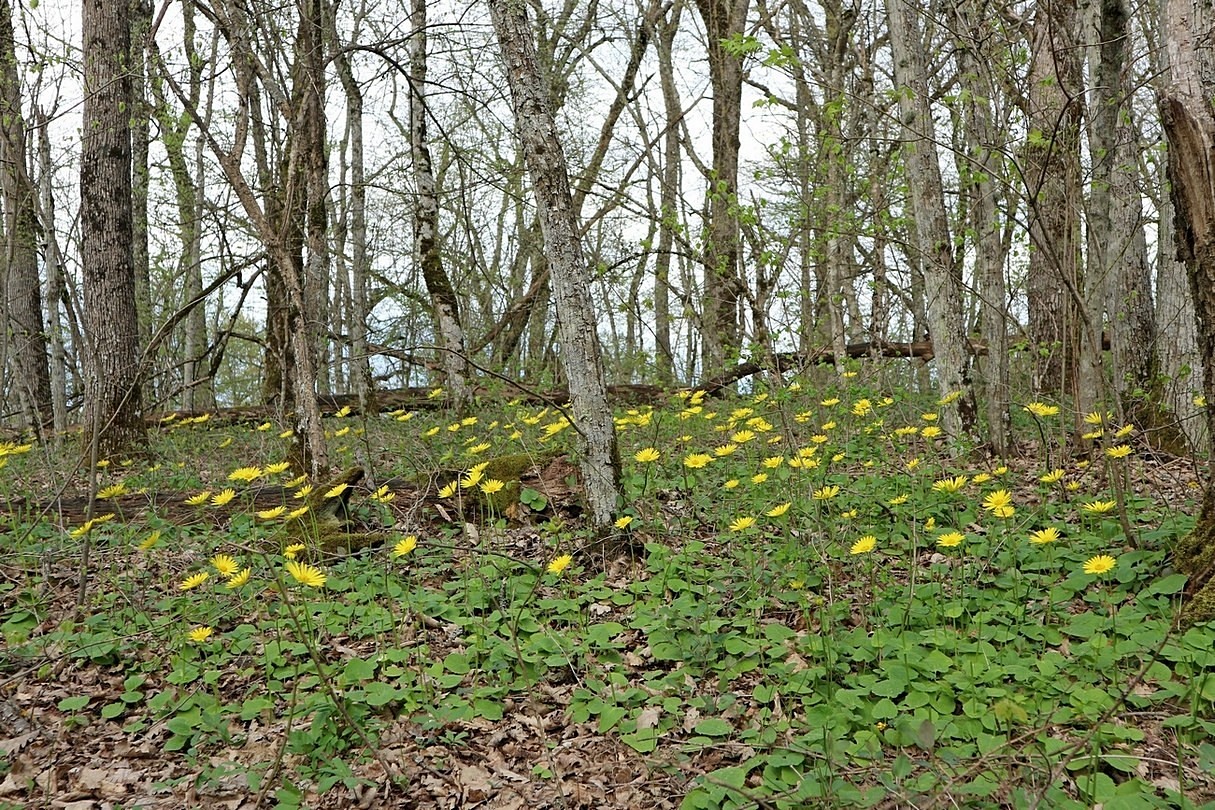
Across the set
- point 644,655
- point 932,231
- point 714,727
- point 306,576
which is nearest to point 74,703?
point 306,576

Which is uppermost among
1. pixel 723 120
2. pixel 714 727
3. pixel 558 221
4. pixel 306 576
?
pixel 723 120

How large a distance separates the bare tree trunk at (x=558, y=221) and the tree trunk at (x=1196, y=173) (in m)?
2.45

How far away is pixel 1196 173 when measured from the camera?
9.18 ft

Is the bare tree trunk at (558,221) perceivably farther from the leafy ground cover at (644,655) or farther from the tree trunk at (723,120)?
the tree trunk at (723,120)

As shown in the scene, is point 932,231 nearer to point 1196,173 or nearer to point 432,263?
point 1196,173

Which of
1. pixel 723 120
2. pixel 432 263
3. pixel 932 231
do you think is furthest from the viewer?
pixel 723 120

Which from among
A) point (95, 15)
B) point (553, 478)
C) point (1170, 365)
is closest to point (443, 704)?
point (553, 478)

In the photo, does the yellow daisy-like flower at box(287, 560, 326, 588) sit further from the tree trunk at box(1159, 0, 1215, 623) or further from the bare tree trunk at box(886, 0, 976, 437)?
the bare tree trunk at box(886, 0, 976, 437)

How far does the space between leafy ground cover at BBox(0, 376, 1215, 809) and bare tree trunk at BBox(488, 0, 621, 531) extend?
41cm

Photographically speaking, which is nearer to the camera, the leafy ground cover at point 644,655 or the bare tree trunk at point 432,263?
the leafy ground cover at point 644,655

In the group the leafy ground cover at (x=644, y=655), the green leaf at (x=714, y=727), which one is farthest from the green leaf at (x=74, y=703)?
the green leaf at (x=714, y=727)

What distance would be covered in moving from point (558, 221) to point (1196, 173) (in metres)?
2.60

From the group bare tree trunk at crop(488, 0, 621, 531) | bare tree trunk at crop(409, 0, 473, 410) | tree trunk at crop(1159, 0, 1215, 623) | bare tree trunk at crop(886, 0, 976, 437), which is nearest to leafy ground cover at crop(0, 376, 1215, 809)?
tree trunk at crop(1159, 0, 1215, 623)

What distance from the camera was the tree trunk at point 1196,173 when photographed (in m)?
2.77
